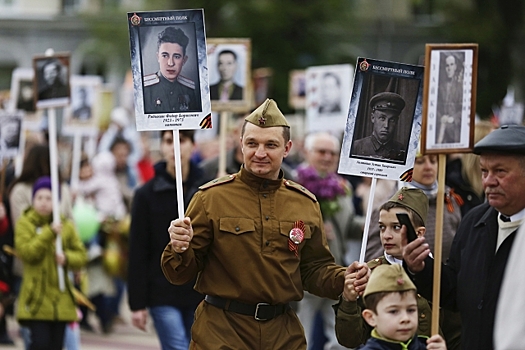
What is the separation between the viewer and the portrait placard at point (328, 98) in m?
15.4

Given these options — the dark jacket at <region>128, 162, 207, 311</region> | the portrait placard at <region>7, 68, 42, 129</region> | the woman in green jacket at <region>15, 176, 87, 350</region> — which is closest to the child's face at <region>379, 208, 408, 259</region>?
the dark jacket at <region>128, 162, 207, 311</region>

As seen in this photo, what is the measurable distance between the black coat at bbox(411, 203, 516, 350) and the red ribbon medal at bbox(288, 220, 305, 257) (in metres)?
0.64

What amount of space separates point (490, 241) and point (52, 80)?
20.0 feet

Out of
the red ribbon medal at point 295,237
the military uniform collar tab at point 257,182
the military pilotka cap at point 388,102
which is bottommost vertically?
the red ribbon medal at point 295,237

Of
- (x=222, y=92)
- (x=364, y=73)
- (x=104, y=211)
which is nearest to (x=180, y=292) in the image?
(x=222, y=92)

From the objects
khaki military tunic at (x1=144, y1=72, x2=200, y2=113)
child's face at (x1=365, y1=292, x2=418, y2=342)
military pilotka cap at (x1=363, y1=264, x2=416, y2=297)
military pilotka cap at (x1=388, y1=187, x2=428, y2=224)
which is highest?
khaki military tunic at (x1=144, y1=72, x2=200, y2=113)

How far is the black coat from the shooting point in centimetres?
568

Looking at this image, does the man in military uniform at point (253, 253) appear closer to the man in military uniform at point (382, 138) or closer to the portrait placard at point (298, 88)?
the man in military uniform at point (382, 138)

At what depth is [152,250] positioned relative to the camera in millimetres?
8727

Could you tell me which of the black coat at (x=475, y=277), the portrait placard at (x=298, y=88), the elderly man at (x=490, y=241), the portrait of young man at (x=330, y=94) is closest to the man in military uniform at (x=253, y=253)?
the black coat at (x=475, y=277)

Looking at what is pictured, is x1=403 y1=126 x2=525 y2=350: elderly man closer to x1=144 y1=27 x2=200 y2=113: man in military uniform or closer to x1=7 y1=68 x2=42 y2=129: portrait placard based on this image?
x1=144 y1=27 x2=200 y2=113: man in military uniform

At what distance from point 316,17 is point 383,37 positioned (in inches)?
418

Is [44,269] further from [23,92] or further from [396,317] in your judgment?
[23,92]

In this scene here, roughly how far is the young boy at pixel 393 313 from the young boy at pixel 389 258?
2.55ft
